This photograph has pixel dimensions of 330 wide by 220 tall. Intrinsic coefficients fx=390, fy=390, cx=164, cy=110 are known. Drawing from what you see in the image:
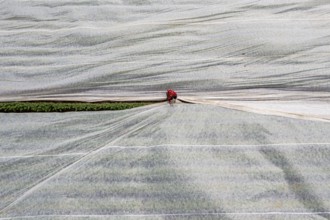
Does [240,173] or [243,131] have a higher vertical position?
[243,131]

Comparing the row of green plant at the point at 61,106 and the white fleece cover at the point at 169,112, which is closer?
the white fleece cover at the point at 169,112

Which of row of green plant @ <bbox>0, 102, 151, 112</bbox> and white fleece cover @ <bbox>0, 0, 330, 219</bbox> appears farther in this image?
row of green plant @ <bbox>0, 102, 151, 112</bbox>

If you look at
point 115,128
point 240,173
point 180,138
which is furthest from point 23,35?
point 240,173

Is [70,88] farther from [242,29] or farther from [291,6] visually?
[291,6]
